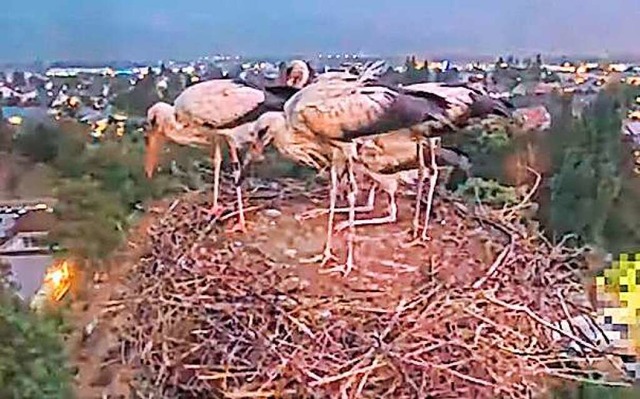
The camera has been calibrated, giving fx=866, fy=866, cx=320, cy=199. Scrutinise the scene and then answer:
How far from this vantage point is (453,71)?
117 centimetres

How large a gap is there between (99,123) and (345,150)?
354mm

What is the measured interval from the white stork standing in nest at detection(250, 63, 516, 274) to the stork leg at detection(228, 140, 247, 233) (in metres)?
0.07

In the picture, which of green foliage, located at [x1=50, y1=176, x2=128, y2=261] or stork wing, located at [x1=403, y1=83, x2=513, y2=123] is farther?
green foliage, located at [x1=50, y1=176, x2=128, y2=261]

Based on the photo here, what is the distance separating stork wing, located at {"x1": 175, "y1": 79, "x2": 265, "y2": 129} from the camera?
111cm

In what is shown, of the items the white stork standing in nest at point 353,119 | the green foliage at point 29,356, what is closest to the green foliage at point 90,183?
the green foliage at point 29,356

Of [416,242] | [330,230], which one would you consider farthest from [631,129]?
[330,230]

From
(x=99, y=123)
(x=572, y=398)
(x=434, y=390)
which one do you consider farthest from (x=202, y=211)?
(x=572, y=398)

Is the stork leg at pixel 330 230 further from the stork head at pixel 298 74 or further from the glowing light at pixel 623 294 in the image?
the glowing light at pixel 623 294

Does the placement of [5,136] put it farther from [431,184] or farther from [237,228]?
[431,184]

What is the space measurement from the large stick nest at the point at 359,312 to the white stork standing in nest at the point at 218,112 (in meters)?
0.11

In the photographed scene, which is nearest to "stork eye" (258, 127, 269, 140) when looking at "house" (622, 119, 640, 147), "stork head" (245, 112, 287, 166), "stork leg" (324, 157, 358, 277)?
"stork head" (245, 112, 287, 166)

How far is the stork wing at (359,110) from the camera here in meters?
1.02

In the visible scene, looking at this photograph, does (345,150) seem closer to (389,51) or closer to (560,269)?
(389,51)

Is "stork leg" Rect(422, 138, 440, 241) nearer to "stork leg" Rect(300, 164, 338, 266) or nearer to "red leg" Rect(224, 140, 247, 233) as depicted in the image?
"stork leg" Rect(300, 164, 338, 266)
